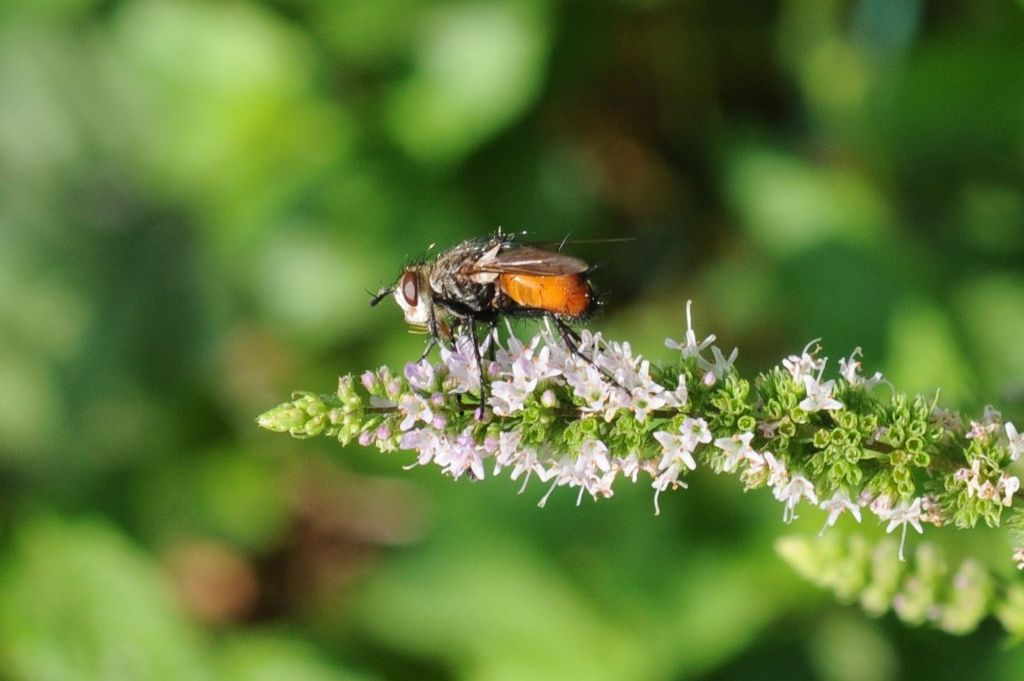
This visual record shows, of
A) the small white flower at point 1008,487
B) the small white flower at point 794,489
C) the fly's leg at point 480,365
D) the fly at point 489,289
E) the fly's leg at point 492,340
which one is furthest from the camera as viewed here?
the fly at point 489,289

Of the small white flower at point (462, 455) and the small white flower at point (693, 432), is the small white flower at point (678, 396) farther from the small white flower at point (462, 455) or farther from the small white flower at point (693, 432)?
the small white flower at point (462, 455)

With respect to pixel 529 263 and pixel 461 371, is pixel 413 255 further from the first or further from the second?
pixel 461 371

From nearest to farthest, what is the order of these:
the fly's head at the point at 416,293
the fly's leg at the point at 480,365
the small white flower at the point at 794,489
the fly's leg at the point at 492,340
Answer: the small white flower at the point at 794,489
the fly's leg at the point at 480,365
the fly's leg at the point at 492,340
the fly's head at the point at 416,293

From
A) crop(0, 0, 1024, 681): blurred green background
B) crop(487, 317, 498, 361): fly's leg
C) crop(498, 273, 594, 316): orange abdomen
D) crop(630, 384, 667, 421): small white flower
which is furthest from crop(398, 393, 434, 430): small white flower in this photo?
crop(0, 0, 1024, 681): blurred green background

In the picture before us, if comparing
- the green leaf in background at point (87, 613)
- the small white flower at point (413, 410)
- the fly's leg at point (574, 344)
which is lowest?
the green leaf in background at point (87, 613)

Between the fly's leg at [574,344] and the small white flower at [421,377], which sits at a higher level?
the fly's leg at [574,344]

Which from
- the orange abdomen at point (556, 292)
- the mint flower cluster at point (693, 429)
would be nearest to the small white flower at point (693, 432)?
the mint flower cluster at point (693, 429)

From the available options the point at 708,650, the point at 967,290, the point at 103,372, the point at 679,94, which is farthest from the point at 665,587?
the point at 103,372

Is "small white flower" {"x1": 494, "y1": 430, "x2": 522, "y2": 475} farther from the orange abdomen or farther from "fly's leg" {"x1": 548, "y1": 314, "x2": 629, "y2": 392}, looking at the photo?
the orange abdomen
